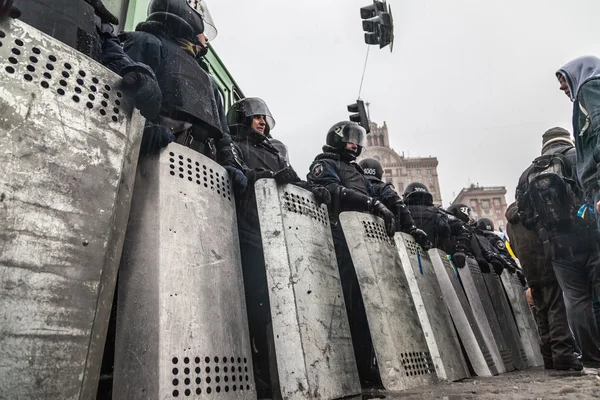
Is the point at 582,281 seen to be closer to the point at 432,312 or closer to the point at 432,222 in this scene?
the point at 432,312

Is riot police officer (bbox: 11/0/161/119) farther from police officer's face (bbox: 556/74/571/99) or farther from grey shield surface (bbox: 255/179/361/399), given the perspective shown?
police officer's face (bbox: 556/74/571/99)

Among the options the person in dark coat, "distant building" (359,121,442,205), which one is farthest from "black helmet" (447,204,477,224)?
"distant building" (359,121,442,205)

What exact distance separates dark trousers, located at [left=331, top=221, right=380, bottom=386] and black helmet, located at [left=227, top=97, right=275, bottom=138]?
128 centimetres

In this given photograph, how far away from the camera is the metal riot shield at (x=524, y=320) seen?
4854 millimetres

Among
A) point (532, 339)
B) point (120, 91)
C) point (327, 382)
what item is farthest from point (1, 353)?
point (532, 339)

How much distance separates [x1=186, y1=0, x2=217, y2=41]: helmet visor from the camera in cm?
335

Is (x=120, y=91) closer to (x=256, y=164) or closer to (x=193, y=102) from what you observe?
(x=193, y=102)

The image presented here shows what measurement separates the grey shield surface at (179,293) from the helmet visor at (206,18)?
6.33 feet

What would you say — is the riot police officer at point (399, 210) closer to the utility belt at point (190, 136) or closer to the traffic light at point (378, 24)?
the utility belt at point (190, 136)

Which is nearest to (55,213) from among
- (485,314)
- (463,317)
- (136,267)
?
(136,267)

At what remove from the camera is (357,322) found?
3.06 meters

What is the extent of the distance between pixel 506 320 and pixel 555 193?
2.05m

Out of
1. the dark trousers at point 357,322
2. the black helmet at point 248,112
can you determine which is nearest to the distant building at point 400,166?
the black helmet at point 248,112

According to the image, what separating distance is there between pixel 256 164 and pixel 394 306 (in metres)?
1.54
